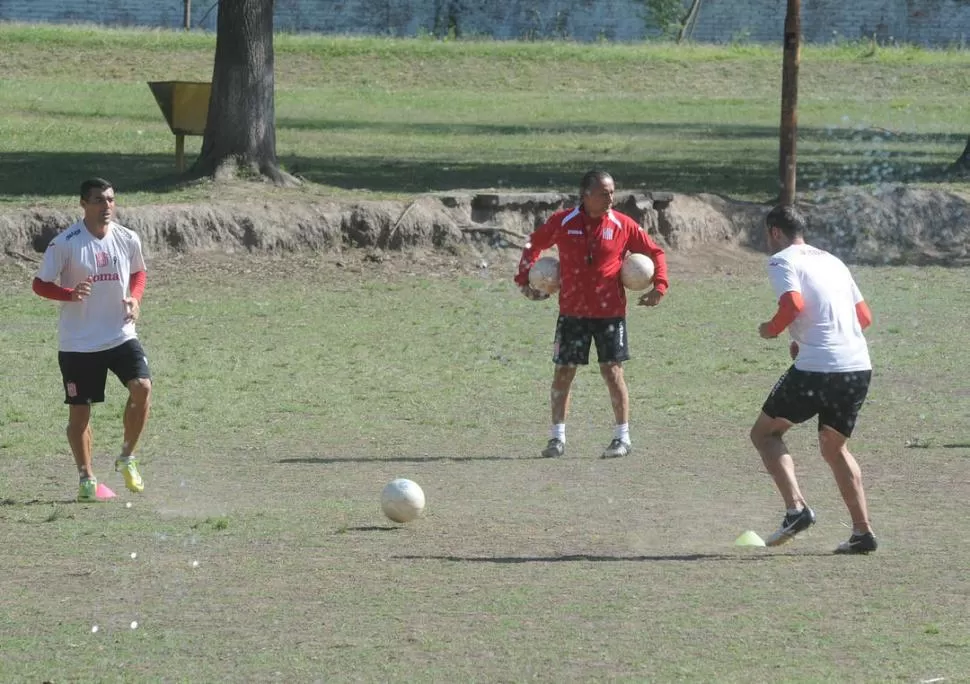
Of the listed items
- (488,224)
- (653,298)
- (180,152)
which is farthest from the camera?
(180,152)

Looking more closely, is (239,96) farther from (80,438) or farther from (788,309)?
(788,309)

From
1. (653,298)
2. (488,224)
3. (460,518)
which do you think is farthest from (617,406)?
(488,224)

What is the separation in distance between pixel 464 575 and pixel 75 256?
Result: 318 centimetres

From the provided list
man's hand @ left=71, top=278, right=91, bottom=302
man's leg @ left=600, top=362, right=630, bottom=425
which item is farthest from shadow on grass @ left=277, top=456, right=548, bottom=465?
man's hand @ left=71, top=278, right=91, bottom=302

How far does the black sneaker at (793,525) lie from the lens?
27.2ft

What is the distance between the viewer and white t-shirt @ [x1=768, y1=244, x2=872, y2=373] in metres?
8.18

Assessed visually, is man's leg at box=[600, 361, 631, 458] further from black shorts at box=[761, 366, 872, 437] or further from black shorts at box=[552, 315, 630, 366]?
black shorts at box=[761, 366, 872, 437]

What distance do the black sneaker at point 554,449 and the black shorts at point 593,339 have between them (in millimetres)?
524

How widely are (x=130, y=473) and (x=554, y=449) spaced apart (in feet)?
9.45

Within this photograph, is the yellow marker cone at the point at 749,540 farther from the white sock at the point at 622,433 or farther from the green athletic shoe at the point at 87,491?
the green athletic shoe at the point at 87,491

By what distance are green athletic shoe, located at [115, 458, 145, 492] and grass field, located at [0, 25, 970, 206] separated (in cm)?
1087

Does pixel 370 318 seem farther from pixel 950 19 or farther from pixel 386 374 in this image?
pixel 950 19

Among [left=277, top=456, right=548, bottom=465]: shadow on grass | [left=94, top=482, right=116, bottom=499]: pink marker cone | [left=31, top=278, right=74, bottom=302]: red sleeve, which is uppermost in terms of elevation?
[left=31, top=278, right=74, bottom=302]: red sleeve

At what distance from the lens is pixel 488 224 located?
21109 mm
